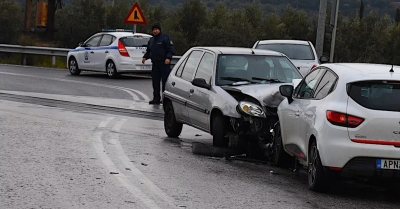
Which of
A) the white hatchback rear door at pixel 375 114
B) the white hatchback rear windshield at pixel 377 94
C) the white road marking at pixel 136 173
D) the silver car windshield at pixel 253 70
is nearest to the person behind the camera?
the white road marking at pixel 136 173

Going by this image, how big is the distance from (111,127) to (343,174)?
6.27 meters

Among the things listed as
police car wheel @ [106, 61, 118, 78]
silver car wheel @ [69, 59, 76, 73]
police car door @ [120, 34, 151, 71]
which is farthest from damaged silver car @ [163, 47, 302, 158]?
silver car wheel @ [69, 59, 76, 73]

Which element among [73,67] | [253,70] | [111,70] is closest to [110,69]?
[111,70]

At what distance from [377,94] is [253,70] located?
12.8 feet

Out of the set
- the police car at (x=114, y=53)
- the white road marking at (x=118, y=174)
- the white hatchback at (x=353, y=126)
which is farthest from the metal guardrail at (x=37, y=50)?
the white hatchback at (x=353, y=126)

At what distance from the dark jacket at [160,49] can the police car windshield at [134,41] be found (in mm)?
8059

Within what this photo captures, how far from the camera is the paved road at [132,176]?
8.20 metres

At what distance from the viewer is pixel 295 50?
22.6m

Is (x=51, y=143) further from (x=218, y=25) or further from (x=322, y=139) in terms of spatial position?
(x=218, y=25)

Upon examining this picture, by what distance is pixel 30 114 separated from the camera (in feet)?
51.7

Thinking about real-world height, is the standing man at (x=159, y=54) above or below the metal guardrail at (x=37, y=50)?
above

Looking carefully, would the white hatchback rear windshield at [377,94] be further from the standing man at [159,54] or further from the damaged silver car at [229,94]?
the standing man at [159,54]

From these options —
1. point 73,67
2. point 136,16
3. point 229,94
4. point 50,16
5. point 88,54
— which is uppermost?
point 136,16

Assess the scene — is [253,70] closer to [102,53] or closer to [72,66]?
[102,53]
